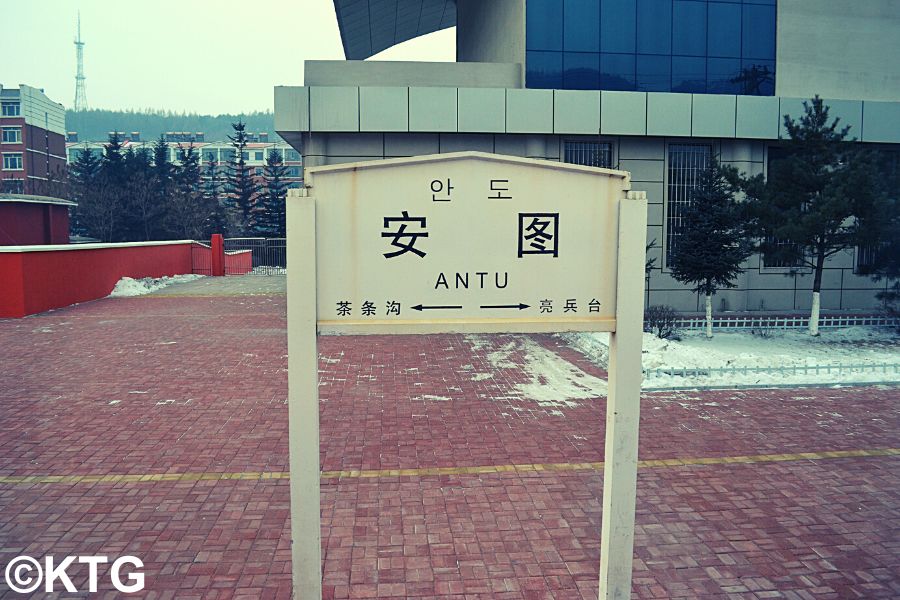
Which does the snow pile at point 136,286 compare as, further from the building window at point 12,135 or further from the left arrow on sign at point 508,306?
the building window at point 12,135

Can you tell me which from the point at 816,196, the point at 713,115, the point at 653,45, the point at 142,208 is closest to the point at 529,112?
the point at 653,45

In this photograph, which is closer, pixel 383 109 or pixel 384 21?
pixel 383 109

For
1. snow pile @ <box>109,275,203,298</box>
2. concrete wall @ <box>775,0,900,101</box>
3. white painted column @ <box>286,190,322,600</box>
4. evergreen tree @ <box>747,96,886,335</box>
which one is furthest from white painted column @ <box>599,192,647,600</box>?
snow pile @ <box>109,275,203,298</box>

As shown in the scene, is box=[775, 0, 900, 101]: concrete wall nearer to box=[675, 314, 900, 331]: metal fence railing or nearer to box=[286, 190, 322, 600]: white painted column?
box=[675, 314, 900, 331]: metal fence railing

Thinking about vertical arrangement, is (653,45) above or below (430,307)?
above

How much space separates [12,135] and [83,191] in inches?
970

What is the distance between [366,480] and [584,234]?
4020 millimetres

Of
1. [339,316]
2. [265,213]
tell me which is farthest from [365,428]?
[265,213]

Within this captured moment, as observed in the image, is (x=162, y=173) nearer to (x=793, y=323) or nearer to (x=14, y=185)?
(x=14, y=185)

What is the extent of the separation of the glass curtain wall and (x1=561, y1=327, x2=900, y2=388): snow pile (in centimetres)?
799

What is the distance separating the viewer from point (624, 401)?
4254 mm

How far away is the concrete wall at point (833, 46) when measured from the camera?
19.8 metres

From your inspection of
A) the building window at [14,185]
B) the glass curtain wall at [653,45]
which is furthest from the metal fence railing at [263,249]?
the building window at [14,185]

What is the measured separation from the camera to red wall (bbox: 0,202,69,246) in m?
27.6
